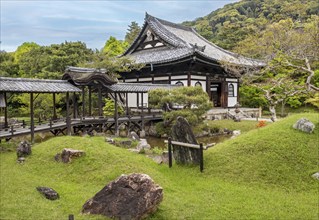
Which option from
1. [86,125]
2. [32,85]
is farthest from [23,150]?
[86,125]

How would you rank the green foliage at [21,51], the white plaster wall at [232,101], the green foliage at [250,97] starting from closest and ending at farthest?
the white plaster wall at [232,101] → the green foliage at [250,97] → the green foliage at [21,51]

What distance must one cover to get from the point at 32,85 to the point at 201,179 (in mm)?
10247

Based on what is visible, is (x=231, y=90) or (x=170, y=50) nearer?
(x=170, y=50)

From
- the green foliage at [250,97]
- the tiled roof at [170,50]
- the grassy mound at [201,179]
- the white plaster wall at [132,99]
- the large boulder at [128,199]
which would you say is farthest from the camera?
the green foliage at [250,97]

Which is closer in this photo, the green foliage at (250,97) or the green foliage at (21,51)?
the green foliage at (250,97)

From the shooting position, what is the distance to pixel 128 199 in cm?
652

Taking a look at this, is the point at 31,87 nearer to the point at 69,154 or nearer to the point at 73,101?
the point at 73,101

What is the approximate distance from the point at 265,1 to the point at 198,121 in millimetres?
79203

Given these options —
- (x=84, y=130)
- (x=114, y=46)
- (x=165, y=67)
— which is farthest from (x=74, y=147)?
(x=114, y=46)

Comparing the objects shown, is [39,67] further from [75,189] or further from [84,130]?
[75,189]

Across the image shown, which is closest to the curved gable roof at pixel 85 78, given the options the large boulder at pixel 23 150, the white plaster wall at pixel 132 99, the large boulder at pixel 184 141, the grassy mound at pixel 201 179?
the grassy mound at pixel 201 179

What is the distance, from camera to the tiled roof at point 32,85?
44.7 feet

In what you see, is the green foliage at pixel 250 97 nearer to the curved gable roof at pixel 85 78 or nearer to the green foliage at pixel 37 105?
the green foliage at pixel 37 105

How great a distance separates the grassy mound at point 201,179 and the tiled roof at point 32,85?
11.1ft
